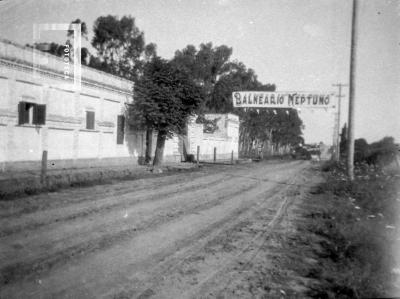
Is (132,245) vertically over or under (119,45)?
under

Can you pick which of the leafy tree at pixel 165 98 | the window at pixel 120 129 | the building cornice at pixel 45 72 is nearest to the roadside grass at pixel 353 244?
the leafy tree at pixel 165 98

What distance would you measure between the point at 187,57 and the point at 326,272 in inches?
1841

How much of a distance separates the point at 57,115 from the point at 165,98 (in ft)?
20.8

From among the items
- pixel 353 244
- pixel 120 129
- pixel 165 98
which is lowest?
pixel 353 244

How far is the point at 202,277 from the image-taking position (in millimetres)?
4348

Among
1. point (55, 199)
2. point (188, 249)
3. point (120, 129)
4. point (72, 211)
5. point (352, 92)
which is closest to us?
point (188, 249)

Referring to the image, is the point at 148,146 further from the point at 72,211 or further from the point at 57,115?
the point at 72,211

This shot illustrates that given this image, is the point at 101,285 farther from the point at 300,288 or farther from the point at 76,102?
the point at 76,102

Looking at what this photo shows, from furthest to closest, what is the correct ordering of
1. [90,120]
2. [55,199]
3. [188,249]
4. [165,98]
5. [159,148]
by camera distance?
1. [159,148]
2. [165,98]
3. [90,120]
4. [55,199]
5. [188,249]

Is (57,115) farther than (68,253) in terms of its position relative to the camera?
Yes

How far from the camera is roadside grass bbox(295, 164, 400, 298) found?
13.0 ft

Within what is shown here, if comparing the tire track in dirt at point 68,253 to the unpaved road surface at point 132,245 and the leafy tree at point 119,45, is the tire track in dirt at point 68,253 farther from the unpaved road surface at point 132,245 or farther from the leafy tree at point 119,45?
the leafy tree at point 119,45

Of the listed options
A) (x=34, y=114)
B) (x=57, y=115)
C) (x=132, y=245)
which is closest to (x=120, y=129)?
(x=57, y=115)

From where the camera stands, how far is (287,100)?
19656mm
